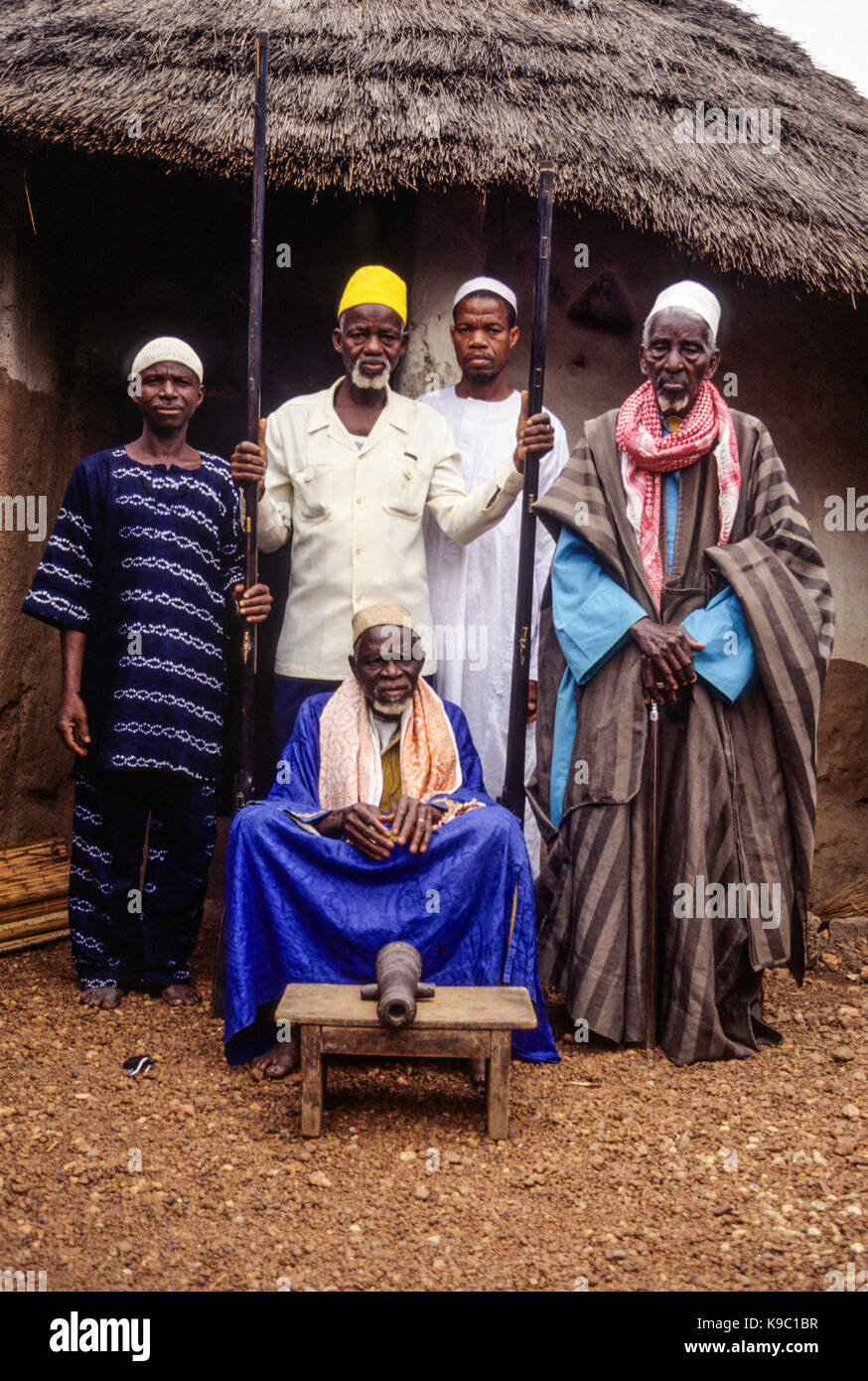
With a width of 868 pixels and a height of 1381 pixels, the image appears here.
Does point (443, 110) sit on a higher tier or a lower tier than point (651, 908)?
higher

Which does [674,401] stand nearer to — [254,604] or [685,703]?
[685,703]

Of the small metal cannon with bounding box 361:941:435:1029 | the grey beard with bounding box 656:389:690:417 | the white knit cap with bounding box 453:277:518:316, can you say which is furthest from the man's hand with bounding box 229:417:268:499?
the small metal cannon with bounding box 361:941:435:1029

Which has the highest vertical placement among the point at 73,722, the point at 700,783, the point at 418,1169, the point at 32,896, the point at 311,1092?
the point at 73,722

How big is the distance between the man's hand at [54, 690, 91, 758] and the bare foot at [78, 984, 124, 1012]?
810mm

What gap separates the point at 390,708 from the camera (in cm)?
388

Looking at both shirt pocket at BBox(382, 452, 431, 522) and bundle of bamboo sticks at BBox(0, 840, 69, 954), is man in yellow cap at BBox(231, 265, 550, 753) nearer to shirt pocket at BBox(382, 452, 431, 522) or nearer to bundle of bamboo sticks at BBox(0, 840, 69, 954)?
shirt pocket at BBox(382, 452, 431, 522)

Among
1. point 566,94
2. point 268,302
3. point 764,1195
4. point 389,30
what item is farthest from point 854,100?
point 764,1195

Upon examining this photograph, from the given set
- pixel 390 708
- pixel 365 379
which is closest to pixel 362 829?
pixel 390 708

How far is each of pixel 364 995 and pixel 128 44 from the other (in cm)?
394

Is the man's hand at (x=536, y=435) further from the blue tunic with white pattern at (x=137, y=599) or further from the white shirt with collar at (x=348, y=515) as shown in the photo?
the blue tunic with white pattern at (x=137, y=599)

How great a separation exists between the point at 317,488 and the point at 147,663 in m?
0.83

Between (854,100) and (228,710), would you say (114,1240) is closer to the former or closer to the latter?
(228,710)

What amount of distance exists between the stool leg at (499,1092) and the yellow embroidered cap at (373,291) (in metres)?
2.43

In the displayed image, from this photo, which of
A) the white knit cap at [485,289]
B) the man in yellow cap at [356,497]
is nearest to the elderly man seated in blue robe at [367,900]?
the man in yellow cap at [356,497]
